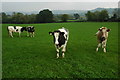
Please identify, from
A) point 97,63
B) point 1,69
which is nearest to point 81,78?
point 97,63

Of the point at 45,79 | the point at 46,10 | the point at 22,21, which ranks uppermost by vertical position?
the point at 46,10

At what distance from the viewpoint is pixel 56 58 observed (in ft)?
22.8

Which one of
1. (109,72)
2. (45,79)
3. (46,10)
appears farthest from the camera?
(46,10)

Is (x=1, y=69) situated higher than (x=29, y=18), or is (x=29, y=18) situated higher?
(x=29, y=18)

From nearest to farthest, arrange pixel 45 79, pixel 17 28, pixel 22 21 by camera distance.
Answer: pixel 45 79
pixel 17 28
pixel 22 21

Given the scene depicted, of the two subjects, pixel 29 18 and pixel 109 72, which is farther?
pixel 29 18

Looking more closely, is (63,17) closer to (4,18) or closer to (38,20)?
(38,20)

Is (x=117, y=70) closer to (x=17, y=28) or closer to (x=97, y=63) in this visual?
(x=97, y=63)

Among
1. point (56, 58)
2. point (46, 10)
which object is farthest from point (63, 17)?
point (56, 58)

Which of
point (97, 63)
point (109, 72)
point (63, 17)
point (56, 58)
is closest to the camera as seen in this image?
point (109, 72)

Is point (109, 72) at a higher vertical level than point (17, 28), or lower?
lower

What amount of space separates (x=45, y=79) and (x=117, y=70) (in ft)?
10.5

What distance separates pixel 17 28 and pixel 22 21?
36.2 m

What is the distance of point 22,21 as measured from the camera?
4941 centimetres
